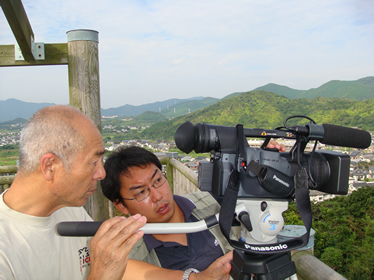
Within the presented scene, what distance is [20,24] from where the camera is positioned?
157 cm

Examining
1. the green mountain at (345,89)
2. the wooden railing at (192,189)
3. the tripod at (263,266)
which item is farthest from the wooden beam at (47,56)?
the green mountain at (345,89)

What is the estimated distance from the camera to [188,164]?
296 cm

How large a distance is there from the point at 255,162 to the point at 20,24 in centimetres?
161

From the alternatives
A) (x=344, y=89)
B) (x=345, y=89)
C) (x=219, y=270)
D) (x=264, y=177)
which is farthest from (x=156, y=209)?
(x=344, y=89)

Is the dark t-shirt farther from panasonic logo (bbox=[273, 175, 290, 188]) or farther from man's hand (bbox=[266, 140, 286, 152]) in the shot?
panasonic logo (bbox=[273, 175, 290, 188])

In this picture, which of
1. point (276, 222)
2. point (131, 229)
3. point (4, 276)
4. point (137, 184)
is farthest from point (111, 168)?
point (276, 222)

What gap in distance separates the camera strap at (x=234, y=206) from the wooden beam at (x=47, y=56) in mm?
1539

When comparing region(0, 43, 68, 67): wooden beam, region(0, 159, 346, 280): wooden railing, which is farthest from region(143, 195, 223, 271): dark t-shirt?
region(0, 43, 68, 67): wooden beam

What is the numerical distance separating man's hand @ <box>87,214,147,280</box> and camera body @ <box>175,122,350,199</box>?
0.35 metres

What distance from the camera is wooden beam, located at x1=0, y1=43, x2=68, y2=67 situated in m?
1.81

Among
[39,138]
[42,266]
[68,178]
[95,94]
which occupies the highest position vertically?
[95,94]

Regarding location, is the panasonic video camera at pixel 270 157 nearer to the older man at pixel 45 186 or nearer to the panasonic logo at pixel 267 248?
the panasonic logo at pixel 267 248

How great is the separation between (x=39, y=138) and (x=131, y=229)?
1.91 feet

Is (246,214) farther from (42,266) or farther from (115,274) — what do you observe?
(42,266)
